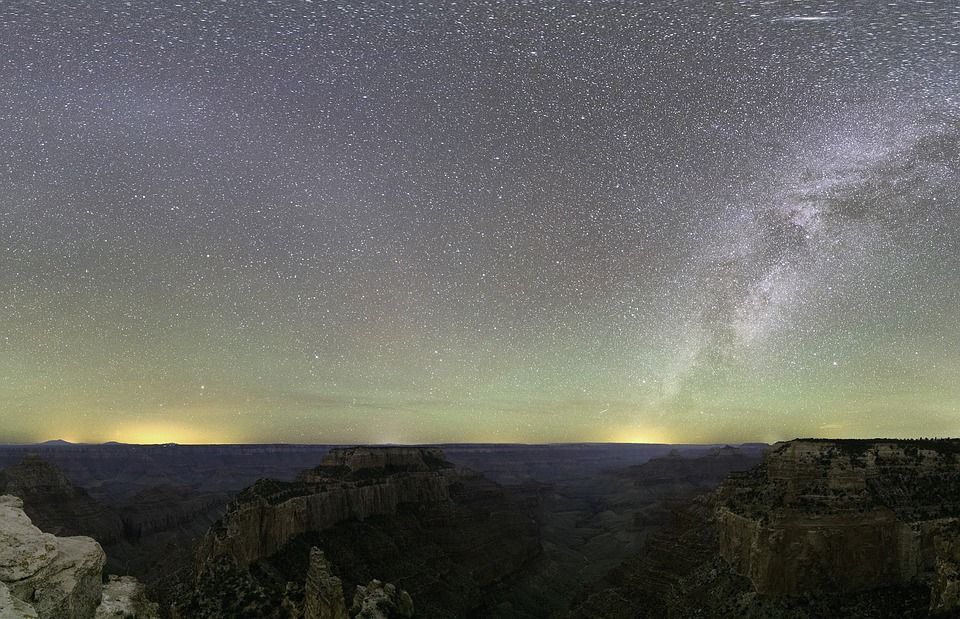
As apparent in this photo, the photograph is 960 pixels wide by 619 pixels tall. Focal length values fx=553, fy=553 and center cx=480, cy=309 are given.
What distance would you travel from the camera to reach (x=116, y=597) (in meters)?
20.0

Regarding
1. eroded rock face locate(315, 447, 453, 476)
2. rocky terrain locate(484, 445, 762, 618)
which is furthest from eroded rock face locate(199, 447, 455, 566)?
rocky terrain locate(484, 445, 762, 618)

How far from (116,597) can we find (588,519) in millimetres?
163999

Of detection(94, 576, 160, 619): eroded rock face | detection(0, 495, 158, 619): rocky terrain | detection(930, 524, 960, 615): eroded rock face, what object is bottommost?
detection(930, 524, 960, 615): eroded rock face

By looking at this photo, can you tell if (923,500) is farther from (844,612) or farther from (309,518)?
(309,518)

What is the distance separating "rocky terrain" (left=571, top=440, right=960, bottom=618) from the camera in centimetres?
4166

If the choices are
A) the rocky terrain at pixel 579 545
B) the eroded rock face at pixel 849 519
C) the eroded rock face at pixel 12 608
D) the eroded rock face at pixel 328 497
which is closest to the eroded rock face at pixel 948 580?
the eroded rock face at pixel 849 519

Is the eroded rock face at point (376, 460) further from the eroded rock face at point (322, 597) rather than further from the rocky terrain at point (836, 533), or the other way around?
the rocky terrain at point (836, 533)

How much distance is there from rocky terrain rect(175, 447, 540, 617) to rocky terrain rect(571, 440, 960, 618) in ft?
93.7

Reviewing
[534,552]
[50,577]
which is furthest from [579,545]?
[50,577]

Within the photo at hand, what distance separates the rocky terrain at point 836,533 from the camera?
41.7 m

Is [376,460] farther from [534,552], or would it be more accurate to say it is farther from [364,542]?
[534,552]

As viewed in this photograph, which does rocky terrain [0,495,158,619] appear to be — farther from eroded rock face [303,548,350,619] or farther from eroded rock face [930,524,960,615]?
eroded rock face [930,524,960,615]

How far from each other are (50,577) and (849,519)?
4970cm

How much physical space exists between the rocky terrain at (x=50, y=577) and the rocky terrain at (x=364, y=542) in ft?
48.6
